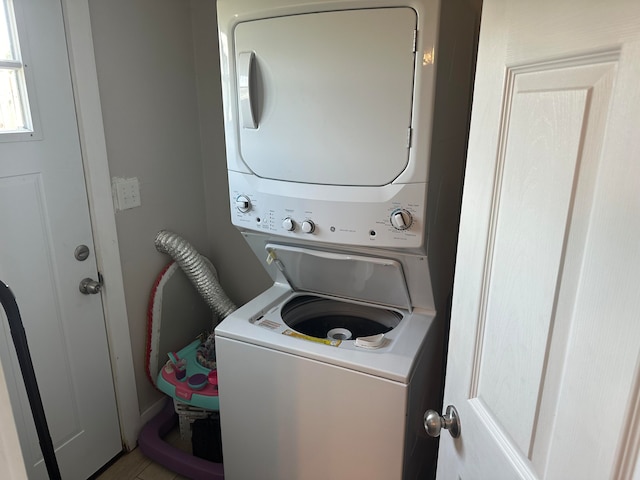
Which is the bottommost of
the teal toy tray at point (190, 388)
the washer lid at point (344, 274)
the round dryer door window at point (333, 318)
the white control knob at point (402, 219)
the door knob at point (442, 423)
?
the teal toy tray at point (190, 388)

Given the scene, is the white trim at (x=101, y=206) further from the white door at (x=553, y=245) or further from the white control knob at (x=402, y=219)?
the white door at (x=553, y=245)

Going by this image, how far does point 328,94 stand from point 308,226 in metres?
0.39

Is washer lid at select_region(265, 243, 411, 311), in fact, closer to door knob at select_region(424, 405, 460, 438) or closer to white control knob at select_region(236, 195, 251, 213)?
white control knob at select_region(236, 195, 251, 213)

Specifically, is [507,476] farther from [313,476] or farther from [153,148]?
[153,148]

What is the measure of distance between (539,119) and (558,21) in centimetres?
12

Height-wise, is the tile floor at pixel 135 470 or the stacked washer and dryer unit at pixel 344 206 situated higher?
the stacked washer and dryer unit at pixel 344 206

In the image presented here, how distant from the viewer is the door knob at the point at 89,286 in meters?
1.68

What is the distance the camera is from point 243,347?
143 cm

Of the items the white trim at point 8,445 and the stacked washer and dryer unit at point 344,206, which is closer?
the white trim at point 8,445

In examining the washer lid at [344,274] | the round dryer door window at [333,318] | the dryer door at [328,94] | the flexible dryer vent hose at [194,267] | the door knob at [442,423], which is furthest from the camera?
the flexible dryer vent hose at [194,267]

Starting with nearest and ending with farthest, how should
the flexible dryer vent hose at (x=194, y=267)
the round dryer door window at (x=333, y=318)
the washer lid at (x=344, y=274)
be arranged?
the washer lid at (x=344, y=274) < the round dryer door window at (x=333, y=318) < the flexible dryer vent hose at (x=194, y=267)

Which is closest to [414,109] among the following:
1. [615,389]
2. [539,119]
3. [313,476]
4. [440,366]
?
[539,119]

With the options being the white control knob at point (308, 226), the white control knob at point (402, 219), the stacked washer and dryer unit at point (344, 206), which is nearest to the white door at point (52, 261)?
the stacked washer and dryer unit at point (344, 206)

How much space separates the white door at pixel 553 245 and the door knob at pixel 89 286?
4.60ft
